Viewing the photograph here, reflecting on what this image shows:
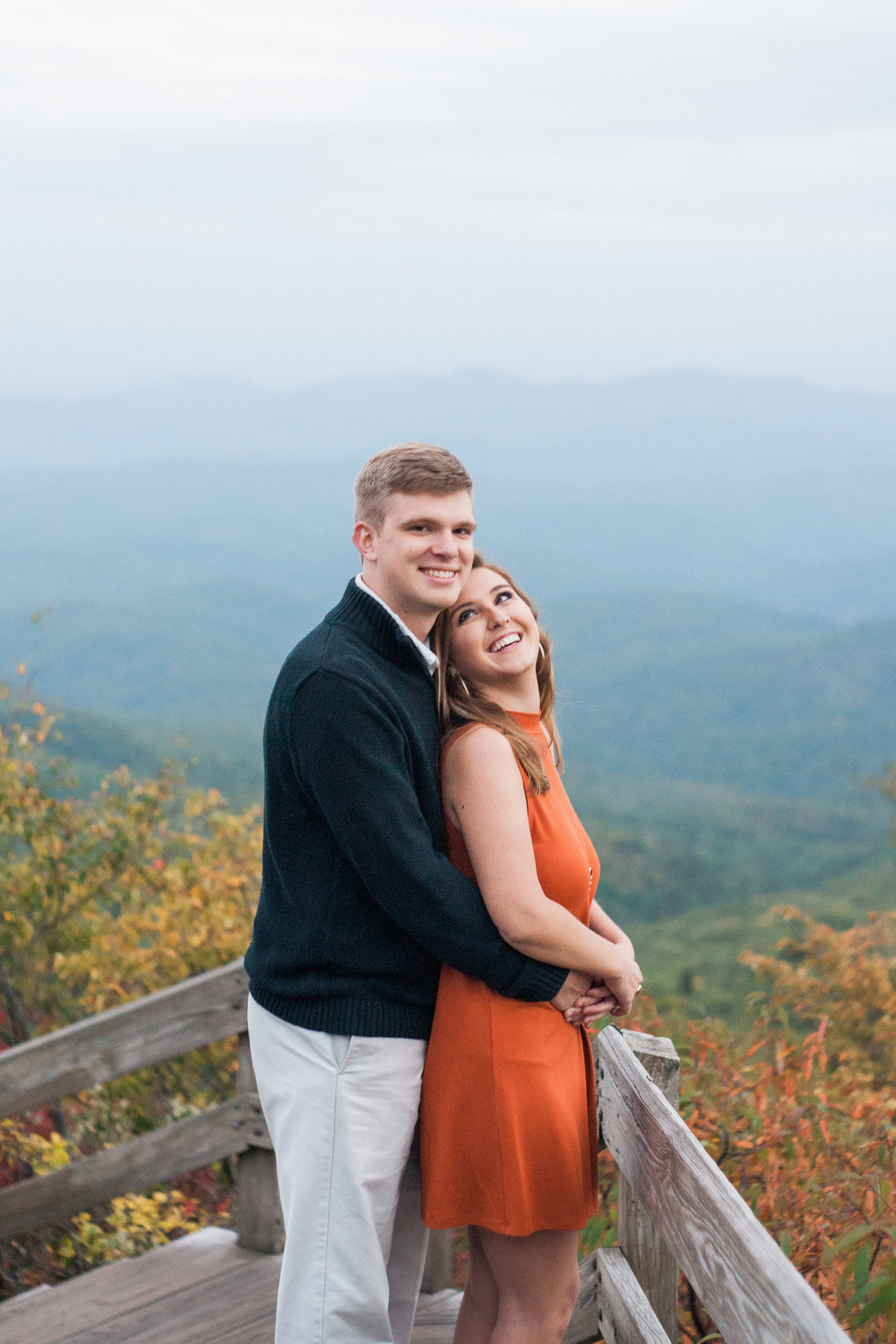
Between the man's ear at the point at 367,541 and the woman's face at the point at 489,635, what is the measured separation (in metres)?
0.23

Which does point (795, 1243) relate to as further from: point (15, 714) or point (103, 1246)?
point (15, 714)

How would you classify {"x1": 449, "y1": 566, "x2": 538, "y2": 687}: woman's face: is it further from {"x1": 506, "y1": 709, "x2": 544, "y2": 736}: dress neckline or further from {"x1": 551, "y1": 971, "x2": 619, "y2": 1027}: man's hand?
{"x1": 551, "y1": 971, "x2": 619, "y2": 1027}: man's hand

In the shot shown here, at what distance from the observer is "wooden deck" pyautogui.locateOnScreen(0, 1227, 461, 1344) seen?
323 cm

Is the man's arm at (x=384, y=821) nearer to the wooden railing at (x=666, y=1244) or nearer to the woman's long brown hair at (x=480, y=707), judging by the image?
the woman's long brown hair at (x=480, y=707)

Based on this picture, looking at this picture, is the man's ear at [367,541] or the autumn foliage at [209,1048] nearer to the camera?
the man's ear at [367,541]

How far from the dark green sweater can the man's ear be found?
0.07 m

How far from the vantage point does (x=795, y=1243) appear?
331 cm

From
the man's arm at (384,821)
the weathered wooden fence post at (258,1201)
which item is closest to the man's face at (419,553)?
the man's arm at (384,821)

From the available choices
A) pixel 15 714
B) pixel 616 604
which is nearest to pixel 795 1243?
pixel 15 714

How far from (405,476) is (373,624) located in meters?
0.28

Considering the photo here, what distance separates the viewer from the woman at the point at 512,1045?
90.2 inches

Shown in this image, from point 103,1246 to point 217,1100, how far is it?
2199 mm

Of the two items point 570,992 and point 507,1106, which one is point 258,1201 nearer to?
point 507,1106

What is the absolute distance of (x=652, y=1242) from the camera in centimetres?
247
